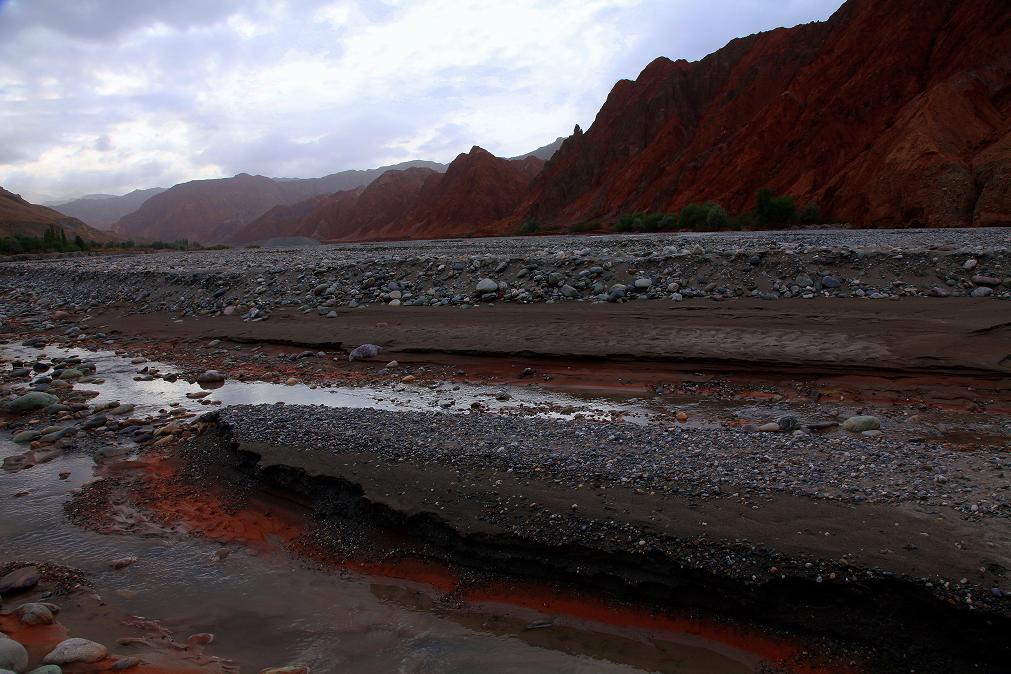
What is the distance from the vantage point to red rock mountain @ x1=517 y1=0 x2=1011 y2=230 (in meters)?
29.3

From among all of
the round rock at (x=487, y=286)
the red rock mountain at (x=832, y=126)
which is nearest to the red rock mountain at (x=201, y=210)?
the red rock mountain at (x=832, y=126)

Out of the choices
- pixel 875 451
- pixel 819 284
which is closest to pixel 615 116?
pixel 819 284

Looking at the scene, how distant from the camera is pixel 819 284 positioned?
9.98m

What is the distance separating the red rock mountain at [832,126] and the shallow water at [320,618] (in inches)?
1182

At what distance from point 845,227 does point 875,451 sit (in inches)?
1138

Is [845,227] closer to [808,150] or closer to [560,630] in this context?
[808,150]

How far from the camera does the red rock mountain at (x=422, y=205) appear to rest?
2921 inches

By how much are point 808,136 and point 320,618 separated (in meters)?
45.4

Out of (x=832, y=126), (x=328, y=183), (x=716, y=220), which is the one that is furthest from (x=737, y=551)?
(x=328, y=183)

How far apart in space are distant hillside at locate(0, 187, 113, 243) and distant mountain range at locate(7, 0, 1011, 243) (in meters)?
38.6

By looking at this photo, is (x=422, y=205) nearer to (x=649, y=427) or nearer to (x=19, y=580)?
(x=649, y=427)

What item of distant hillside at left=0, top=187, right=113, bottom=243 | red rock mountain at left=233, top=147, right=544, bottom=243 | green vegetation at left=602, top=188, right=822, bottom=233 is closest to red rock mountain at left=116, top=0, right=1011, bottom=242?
red rock mountain at left=233, top=147, right=544, bottom=243

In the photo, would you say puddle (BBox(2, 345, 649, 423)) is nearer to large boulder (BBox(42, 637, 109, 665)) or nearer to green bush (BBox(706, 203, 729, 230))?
large boulder (BBox(42, 637, 109, 665))

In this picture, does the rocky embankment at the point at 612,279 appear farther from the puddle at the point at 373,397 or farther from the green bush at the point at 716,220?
the green bush at the point at 716,220
